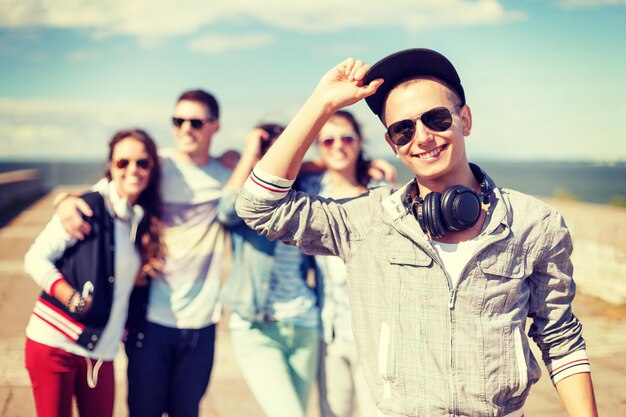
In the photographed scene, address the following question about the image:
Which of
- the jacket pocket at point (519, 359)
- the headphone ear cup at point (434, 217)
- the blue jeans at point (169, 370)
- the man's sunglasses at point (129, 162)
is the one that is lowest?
the blue jeans at point (169, 370)

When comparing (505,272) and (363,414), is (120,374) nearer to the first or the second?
(363,414)

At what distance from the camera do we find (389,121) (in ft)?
7.15

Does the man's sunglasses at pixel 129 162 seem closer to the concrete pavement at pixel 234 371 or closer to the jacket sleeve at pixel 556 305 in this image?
the concrete pavement at pixel 234 371

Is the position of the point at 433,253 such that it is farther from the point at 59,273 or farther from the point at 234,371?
the point at 234,371

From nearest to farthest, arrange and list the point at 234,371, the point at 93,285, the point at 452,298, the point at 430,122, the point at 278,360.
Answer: the point at 452,298 < the point at 430,122 < the point at 93,285 < the point at 278,360 < the point at 234,371

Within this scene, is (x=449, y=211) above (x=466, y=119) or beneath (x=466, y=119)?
beneath

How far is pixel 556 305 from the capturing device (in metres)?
2.11

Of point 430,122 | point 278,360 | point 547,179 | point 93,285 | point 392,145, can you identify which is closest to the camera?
point 430,122

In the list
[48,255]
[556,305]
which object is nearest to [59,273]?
[48,255]

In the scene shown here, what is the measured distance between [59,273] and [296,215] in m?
1.80

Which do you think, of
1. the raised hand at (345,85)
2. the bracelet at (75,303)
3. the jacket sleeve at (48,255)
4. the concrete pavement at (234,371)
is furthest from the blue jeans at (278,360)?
the raised hand at (345,85)

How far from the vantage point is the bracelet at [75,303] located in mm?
3273

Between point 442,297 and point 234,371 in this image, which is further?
point 234,371

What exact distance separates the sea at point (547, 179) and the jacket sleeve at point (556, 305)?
46 centimetres
